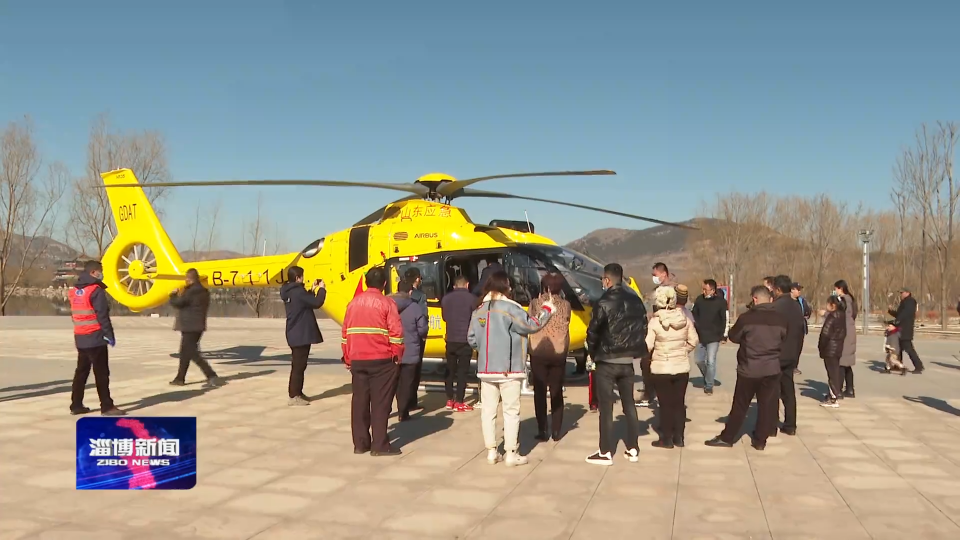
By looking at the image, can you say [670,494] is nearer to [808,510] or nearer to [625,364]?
[808,510]

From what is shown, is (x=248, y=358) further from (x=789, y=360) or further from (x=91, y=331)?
(x=789, y=360)

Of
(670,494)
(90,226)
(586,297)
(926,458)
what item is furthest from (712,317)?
(90,226)

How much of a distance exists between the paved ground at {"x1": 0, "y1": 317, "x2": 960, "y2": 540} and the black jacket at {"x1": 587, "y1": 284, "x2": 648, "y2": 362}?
938 mm

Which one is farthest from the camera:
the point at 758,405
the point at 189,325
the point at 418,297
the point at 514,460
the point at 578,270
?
the point at 189,325

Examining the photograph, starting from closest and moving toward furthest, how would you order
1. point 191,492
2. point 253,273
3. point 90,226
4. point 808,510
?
point 808,510, point 191,492, point 253,273, point 90,226

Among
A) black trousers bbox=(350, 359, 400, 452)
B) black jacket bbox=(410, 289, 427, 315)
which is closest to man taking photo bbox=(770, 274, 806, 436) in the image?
black jacket bbox=(410, 289, 427, 315)

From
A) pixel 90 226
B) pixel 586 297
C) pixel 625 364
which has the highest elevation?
pixel 90 226

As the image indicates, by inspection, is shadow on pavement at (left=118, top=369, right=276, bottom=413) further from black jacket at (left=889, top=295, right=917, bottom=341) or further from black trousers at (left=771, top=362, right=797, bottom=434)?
black jacket at (left=889, top=295, right=917, bottom=341)

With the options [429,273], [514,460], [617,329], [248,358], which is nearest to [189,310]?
[429,273]

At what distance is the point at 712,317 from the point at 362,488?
5.87 meters

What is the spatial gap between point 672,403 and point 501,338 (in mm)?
1841

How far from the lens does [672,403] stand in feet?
20.0

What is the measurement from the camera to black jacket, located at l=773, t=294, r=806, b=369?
666 cm

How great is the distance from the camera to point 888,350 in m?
11.9
